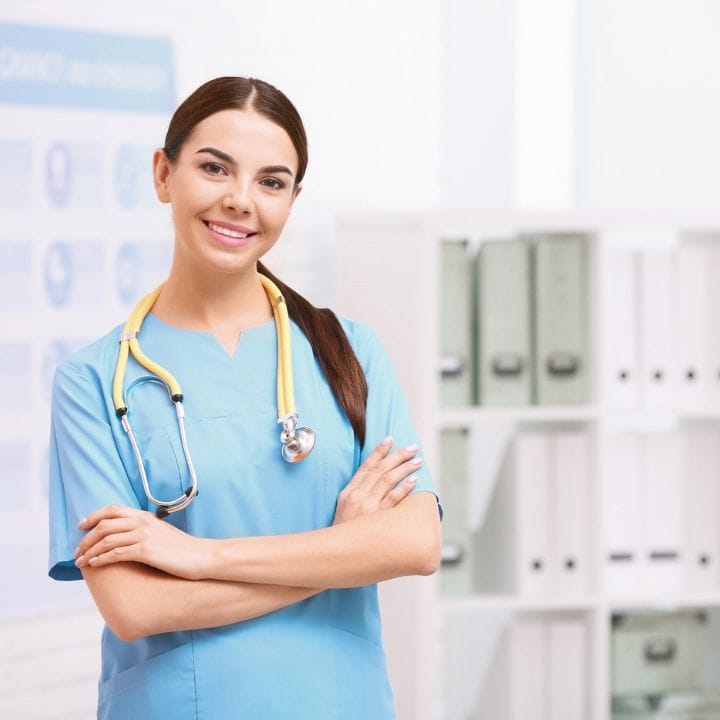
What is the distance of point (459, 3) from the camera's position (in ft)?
10.8

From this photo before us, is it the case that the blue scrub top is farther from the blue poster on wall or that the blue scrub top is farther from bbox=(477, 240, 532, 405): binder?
the blue poster on wall

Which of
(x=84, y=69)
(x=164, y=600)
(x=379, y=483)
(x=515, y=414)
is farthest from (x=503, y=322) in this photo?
(x=164, y=600)

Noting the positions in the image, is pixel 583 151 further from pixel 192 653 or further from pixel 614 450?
pixel 192 653

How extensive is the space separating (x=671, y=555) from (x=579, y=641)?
0.98 feet

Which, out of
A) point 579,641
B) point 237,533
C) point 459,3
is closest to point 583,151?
point 459,3

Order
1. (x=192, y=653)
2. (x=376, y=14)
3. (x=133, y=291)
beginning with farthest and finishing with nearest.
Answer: (x=376, y=14), (x=133, y=291), (x=192, y=653)

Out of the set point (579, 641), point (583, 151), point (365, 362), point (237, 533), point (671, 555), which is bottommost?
point (579, 641)

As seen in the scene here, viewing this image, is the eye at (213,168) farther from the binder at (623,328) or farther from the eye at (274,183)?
the binder at (623,328)

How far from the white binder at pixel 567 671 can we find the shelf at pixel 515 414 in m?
0.50

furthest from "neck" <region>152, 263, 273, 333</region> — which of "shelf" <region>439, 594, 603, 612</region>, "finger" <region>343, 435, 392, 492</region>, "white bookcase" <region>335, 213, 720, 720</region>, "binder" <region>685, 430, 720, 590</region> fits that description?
"binder" <region>685, 430, 720, 590</region>

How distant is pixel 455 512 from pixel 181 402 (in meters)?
1.38

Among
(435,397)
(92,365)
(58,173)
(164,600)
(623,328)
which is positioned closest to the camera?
(164,600)

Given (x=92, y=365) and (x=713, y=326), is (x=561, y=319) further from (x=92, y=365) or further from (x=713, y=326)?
(x=92, y=365)

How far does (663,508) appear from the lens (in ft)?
8.93
